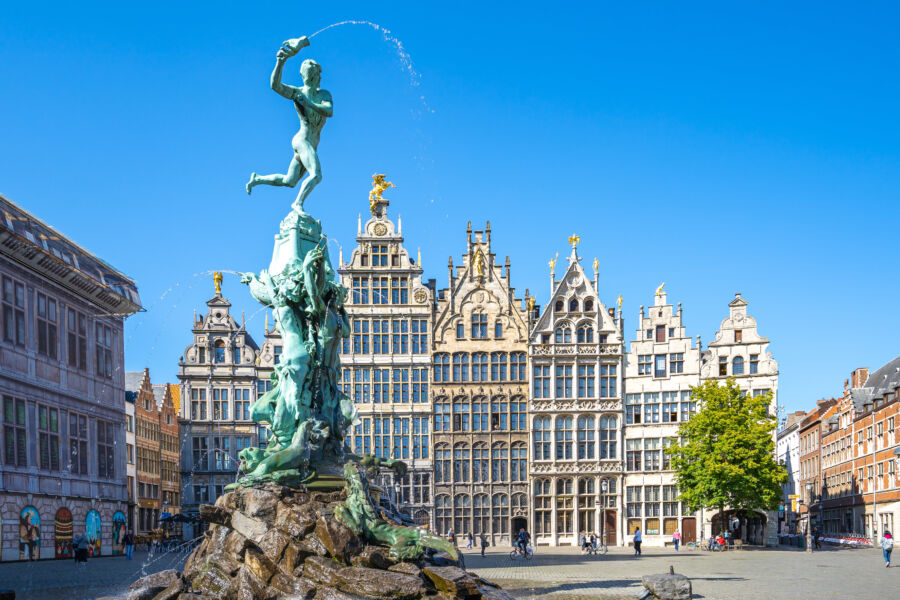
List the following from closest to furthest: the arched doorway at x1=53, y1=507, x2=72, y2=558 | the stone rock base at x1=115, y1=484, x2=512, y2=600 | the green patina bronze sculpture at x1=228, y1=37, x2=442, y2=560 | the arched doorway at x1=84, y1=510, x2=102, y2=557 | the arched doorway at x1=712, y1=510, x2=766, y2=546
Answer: the stone rock base at x1=115, y1=484, x2=512, y2=600
the green patina bronze sculpture at x1=228, y1=37, x2=442, y2=560
the arched doorway at x1=53, y1=507, x2=72, y2=558
the arched doorway at x1=84, y1=510, x2=102, y2=557
the arched doorway at x1=712, y1=510, x2=766, y2=546

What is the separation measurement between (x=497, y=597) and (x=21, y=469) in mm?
27188

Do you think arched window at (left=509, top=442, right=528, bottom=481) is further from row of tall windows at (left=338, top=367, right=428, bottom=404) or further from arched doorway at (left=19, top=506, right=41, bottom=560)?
arched doorway at (left=19, top=506, right=41, bottom=560)

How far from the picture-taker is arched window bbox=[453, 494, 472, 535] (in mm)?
58656

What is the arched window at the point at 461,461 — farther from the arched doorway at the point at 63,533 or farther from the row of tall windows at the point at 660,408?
the arched doorway at the point at 63,533

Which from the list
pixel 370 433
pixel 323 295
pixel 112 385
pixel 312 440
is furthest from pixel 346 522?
pixel 370 433

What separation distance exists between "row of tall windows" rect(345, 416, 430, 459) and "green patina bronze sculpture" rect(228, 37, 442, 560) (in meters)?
36.1

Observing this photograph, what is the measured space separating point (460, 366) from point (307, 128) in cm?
3707

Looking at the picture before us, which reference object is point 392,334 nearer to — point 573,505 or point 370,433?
point 370,433

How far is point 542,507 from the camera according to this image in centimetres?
5875

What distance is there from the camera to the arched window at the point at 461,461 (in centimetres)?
5900

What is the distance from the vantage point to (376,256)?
60.1m

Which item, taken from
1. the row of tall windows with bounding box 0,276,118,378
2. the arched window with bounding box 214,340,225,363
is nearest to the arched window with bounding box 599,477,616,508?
the arched window with bounding box 214,340,225,363

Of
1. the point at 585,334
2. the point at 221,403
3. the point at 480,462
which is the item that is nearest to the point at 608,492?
the point at 480,462

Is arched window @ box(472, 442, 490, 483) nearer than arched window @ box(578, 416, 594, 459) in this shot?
No
